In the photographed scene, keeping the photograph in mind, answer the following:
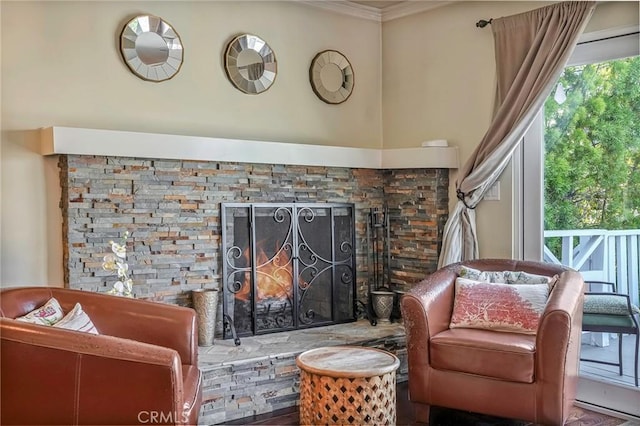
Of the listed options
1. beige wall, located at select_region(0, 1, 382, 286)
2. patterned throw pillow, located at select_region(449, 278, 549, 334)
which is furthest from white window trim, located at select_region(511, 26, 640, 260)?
beige wall, located at select_region(0, 1, 382, 286)

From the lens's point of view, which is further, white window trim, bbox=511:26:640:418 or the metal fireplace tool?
the metal fireplace tool

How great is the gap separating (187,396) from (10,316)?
2.80 feet

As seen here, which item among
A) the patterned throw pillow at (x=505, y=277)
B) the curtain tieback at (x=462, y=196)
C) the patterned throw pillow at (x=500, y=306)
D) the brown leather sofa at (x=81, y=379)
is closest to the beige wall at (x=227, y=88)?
the curtain tieback at (x=462, y=196)

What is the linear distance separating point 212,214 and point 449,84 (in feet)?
6.16

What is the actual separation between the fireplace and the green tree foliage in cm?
140

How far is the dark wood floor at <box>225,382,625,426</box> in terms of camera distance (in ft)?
10.1

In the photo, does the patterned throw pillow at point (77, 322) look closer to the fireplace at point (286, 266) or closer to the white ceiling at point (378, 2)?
the fireplace at point (286, 266)

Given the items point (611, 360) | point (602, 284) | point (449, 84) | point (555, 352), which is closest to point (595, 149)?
point (602, 284)

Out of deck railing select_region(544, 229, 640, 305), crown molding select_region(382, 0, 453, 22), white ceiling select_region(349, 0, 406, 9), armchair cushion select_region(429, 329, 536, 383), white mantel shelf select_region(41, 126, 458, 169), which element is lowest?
armchair cushion select_region(429, 329, 536, 383)

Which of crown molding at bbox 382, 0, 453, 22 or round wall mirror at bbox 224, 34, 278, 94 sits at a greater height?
crown molding at bbox 382, 0, 453, 22

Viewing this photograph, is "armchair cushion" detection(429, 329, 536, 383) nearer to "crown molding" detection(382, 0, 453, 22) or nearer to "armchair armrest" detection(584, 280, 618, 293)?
"armchair armrest" detection(584, 280, 618, 293)

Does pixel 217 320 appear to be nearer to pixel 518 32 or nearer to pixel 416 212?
pixel 416 212

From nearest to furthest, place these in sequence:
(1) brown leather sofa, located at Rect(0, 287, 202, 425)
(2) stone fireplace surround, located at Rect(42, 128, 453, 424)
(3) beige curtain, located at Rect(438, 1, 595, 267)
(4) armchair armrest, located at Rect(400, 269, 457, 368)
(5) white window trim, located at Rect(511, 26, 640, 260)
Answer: (1) brown leather sofa, located at Rect(0, 287, 202, 425), (4) armchair armrest, located at Rect(400, 269, 457, 368), (2) stone fireplace surround, located at Rect(42, 128, 453, 424), (3) beige curtain, located at Rect(438, 1, 595, 267), (5) white window trim, located at Rect(511, 26, 640, 260)

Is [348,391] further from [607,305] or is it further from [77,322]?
[607,305]
